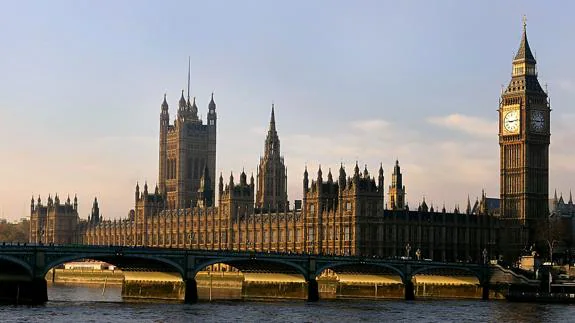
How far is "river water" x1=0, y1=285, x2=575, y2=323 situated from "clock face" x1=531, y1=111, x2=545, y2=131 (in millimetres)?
54297

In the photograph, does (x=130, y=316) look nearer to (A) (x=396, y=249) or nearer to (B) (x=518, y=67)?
(A) (x=396, y=249)

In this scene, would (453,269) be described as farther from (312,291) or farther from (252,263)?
(252,263)

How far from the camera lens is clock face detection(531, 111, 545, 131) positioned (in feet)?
576

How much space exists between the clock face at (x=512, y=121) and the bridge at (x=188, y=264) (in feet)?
133

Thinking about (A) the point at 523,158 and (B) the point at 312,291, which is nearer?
(B) the point at 312,291

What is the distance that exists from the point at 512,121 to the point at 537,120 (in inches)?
139

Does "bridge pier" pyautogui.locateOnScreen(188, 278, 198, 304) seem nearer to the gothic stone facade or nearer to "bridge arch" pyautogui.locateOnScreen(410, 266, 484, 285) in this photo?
"bridge arch" pyautogui.locateOnScreen(410, 266, 484, 285)

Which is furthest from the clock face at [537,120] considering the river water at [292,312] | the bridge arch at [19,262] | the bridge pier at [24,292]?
the bridge arch at [19,262]

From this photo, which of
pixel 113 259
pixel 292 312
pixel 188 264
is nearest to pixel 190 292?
pixel 188 264

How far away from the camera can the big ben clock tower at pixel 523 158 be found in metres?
175

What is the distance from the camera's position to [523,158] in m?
175

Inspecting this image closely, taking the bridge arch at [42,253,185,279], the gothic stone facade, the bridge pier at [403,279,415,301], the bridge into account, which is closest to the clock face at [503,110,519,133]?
the gothic stone facade

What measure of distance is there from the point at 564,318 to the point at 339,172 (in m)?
73.0

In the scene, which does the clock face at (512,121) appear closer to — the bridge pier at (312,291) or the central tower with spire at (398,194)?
the central tower with spire at (398,194)
